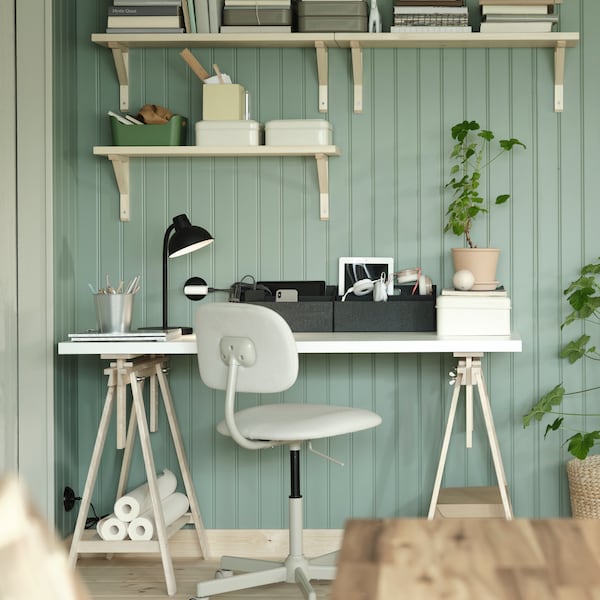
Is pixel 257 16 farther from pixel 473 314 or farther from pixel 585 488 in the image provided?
pixel 585 488

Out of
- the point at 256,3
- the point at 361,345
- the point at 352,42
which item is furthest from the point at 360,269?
the point at 256,3

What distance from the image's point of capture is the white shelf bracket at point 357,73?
10.6 ft

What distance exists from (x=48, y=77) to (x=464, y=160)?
1.47 m

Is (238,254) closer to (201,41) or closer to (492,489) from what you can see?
(201,41)

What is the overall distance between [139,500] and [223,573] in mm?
371

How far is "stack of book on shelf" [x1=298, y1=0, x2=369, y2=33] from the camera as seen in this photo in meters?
3.21

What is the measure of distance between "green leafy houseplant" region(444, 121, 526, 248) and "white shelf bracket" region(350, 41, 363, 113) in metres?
0.36

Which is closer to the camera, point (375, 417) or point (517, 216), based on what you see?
point (375, 417)

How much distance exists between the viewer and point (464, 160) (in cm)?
324

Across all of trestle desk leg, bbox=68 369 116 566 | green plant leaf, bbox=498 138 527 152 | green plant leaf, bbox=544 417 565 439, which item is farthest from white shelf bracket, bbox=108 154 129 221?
green plant leaf, bbox=544 417 565 439

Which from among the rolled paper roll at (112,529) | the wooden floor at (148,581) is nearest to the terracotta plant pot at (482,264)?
the wooden floor at (148,581)

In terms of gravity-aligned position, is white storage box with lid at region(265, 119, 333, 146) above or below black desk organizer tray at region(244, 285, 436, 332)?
above

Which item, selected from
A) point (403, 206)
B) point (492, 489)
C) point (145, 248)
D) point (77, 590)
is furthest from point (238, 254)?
point (77, 590)

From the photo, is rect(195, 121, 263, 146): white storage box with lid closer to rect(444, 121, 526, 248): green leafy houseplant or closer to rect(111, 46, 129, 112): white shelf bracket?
rect(111, 46, 129, 112): white shelf bracket
